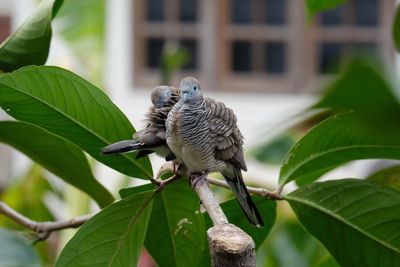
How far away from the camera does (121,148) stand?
67 cm

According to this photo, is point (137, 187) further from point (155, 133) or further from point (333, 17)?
point (333, 17)

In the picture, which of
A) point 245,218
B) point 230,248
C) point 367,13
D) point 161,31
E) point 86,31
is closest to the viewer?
point 230,248

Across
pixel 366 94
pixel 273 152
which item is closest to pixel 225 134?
Result: pixel 366 94

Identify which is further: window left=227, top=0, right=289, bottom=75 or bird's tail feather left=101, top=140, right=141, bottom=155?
window left=227, top=0, right=289, bottom=75

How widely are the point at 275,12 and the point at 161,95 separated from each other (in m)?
4.37

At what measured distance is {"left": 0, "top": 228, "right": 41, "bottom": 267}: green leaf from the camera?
0.66 meters

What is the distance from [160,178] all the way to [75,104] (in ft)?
0.41

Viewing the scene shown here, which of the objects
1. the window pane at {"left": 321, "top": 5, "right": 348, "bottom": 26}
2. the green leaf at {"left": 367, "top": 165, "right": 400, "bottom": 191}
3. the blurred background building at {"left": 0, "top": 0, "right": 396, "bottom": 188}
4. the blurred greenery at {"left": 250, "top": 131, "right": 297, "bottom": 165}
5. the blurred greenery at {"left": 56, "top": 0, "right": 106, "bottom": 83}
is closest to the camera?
the green leaf at {"left": 367, "top": 165, "right": 400, "bottom": 191}

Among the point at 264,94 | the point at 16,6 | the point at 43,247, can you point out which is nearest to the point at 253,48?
the point at 264,94

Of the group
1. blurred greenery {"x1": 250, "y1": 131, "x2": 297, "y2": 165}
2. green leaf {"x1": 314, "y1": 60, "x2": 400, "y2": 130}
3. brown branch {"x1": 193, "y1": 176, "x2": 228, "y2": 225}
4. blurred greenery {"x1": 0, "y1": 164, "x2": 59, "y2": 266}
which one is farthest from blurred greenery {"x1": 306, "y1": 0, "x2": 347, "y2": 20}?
blurred greenery {"x1": 250, "y1": 131, "x2": 297, "y2": 165}

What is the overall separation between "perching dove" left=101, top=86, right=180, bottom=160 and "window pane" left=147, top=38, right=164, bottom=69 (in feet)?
13.9

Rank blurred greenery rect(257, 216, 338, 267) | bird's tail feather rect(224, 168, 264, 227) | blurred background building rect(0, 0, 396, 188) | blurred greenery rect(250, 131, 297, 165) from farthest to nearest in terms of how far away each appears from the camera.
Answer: blurred background building rect(0, 0, 396, 188)
blurred greenery rect(250, 131, 297, 165)
blurred greenery rect(257, 216, 338, 267)
bird's tail feather rect(224, 168, 264, 227)

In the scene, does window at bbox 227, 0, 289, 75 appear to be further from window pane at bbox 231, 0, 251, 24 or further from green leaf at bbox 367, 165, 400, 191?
green leaf at bbox 367, 165, 400, 191

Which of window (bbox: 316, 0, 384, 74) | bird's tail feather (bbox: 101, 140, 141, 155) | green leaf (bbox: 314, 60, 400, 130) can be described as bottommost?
window (bbox: 316, 0, 384, 74)
